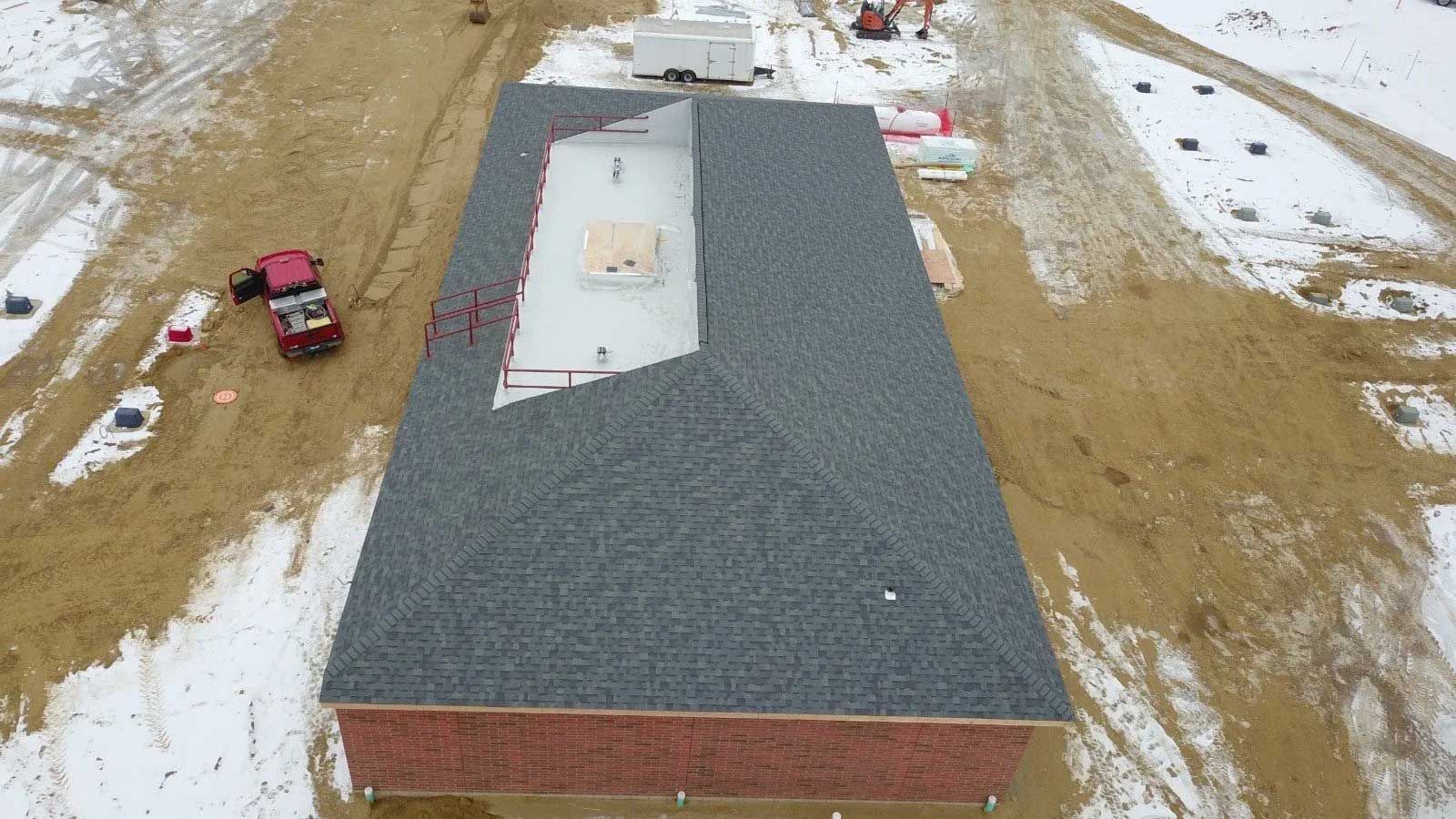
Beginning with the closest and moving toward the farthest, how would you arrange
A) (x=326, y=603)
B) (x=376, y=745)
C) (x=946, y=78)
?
(x=376, y=745)
(x=326, y=603)
(x=946, y=78)

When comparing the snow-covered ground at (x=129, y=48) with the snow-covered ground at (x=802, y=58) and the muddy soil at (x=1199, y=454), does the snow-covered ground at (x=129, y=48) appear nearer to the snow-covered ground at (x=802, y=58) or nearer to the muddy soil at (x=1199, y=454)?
the snow-covered ground at (x=802, y=58)

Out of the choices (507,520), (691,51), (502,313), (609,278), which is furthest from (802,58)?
(507,520)

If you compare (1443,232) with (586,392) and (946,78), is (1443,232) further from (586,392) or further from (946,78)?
(586,392)

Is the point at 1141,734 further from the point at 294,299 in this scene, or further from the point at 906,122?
the point at 906,122

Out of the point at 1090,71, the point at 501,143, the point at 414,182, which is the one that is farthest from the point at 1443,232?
the point at 414,182

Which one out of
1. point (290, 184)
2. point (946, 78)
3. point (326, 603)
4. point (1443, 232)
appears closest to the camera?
point (326, 603)

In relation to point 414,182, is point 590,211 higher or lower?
higher

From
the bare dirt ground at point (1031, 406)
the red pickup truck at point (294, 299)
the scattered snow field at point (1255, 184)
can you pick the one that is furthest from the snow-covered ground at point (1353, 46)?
the red pickup truck at point (294, 299)
